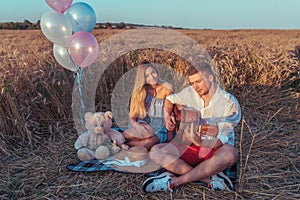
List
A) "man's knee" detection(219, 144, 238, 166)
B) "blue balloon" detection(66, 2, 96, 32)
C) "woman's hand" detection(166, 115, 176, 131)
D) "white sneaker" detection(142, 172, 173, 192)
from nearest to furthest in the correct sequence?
"man's knee" detection(219, 144, 238, 166) → "white sneaker" detection(142, 172, 173, 192) → "woman's hand" detection(166, 115, 176, 131) → "blue balloon" detection(66, 2, 96, 32)

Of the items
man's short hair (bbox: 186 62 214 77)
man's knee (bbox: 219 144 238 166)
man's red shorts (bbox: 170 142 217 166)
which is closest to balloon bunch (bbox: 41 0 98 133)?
man's short hair (bbox: 186 62 214 77)

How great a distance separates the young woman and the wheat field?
1.46 feet

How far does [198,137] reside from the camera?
8.07ft

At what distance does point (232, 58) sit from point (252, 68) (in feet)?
1.11

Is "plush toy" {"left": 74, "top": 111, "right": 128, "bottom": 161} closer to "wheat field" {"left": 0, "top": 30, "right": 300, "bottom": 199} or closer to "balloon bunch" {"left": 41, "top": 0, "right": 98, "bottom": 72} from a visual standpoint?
"wheat field" {"left": 0, "top": 30, "right": 300, "bottom": 199}

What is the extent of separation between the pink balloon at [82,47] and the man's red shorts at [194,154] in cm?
127

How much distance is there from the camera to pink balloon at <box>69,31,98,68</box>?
113 inches

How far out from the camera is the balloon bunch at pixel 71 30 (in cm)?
287

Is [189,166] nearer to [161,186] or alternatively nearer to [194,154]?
[194,154]

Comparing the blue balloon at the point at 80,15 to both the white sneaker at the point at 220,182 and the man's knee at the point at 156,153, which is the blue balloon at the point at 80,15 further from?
the white sneaker at the point at 220,182

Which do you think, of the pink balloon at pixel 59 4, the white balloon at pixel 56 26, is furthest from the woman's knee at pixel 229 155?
the pink balloon at pixel 59 4

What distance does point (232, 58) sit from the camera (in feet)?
15.8

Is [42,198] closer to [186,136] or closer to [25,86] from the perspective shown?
[186,136]

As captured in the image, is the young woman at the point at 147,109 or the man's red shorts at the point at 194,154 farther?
the young woman at the point at 147,109
